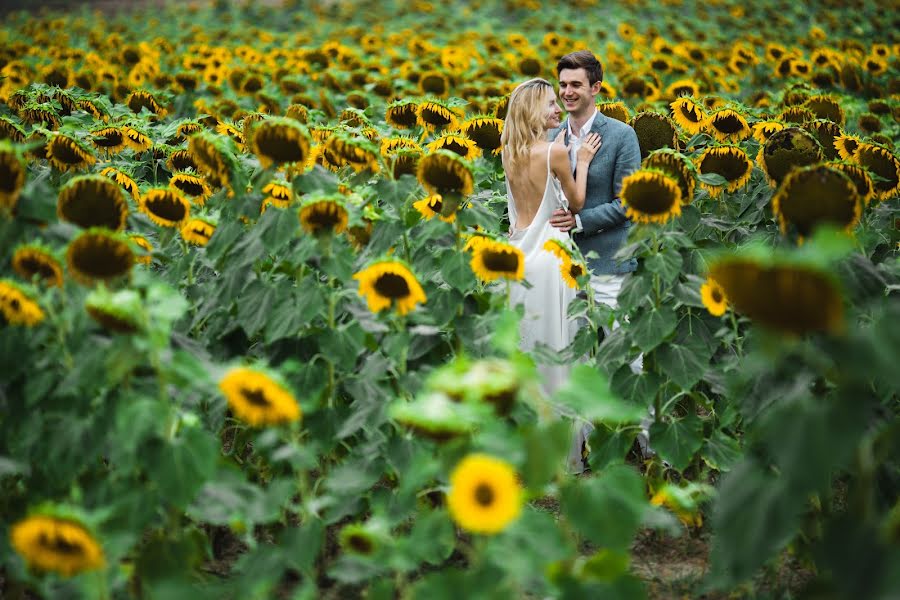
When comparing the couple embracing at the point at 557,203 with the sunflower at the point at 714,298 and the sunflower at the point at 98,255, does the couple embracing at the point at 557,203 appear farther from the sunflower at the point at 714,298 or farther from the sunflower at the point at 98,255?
the sunflower at the point at 98,255

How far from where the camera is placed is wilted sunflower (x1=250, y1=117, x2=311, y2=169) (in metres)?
2.53

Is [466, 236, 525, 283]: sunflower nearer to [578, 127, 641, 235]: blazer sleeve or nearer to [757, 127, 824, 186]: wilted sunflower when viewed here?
[757, 127, 824, 186]: wilted sunflower

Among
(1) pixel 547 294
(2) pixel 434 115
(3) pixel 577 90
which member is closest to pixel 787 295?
(1) pixel 547 294

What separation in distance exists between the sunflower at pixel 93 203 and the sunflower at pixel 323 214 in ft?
1.47

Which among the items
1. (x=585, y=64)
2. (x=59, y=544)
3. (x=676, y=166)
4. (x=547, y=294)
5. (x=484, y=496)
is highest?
(x=585, y=64)

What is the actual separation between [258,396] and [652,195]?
132 centimetres

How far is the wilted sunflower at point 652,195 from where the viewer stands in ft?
8.79

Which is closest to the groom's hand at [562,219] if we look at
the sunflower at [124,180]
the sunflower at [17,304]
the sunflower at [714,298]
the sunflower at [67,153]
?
the sunflower at [714,298]

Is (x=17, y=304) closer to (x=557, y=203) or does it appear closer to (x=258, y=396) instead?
(x=258, y=396)

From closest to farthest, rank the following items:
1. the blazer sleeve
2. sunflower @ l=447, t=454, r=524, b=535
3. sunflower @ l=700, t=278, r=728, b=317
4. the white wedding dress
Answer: sunflower @ l=447, t=454, r=524, b=535 → sunflower @ l=700, t=278, r=728, b=317 → the white wedding dress → the blazer sleeve

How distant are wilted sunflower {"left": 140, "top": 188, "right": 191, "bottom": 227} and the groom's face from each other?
6.62ft

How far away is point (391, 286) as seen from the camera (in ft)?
7.88

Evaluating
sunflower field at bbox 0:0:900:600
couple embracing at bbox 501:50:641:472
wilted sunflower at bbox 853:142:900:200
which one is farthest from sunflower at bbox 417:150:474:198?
wilted sunflower at bbox 853:142:900:200

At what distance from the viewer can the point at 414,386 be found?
253cm
